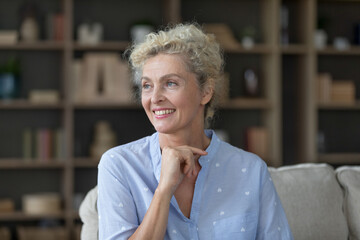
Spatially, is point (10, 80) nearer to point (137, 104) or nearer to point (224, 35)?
point (137, 104)

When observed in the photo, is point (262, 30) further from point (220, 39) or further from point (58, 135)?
point (58, 135)

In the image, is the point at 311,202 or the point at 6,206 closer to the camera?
the point at 311,202

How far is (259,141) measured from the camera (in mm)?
5117

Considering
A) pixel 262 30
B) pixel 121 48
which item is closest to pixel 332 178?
pixel 121 48

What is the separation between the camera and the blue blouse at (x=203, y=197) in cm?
182

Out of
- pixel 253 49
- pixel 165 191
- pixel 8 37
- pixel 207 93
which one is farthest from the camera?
pixel 253 49

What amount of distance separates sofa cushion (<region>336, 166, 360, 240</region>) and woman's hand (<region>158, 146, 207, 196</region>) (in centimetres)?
92

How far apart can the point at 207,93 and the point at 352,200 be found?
0.89 metres

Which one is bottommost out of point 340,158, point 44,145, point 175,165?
point 340,158

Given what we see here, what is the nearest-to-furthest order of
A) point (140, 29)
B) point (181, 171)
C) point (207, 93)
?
point (181, 171)
point (207, 93)
point (140, 29)

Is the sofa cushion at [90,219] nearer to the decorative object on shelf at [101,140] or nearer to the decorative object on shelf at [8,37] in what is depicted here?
the decorative object on shelf at [101,140]

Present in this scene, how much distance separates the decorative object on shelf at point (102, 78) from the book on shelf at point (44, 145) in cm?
31

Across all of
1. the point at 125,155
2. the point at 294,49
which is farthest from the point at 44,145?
the point at 125,155

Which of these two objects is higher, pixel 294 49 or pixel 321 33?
pixel 321 33
